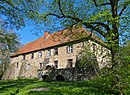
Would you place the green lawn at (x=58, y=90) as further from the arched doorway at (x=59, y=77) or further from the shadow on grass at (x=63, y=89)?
the arched doorway at (x=59, y=77)

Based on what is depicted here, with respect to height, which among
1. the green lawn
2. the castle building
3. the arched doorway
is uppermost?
the castle building

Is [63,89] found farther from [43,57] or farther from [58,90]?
[43,57]

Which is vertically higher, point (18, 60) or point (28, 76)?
point (18, 60)

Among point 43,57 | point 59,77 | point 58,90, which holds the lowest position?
point 58,90

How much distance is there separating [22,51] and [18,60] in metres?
2.68

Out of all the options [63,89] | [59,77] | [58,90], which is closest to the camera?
[58,90]

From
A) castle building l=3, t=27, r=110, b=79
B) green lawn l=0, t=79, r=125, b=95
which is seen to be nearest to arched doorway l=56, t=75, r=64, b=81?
castle building l=3, t=27, r=110, b=79

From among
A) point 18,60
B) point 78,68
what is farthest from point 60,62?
point 18,60

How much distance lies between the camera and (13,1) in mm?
19375

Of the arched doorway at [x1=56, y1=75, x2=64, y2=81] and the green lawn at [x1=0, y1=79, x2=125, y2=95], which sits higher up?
the arched doorway at [x1=56, y1=75, x2=64, y2=81]

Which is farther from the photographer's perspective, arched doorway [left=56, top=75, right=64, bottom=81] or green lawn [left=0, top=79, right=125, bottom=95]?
arched doorway [left=56, top=75, right=64, bottom=81]

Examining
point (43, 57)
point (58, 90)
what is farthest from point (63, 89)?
point (43, 57)

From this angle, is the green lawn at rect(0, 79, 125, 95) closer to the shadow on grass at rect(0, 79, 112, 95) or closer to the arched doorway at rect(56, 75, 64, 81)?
the shadow on grass at rect(0, 79, 112, 95)

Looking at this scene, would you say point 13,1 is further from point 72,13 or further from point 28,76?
point 28,76
